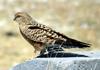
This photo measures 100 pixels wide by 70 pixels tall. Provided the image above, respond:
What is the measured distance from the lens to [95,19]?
22.9 metres

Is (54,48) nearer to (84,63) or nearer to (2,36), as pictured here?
(84,63)

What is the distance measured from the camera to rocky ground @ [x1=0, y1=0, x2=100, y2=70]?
1994cm

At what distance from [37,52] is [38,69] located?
103cm

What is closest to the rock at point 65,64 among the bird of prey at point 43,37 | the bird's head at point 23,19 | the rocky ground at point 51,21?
the bird of prey at point 43,37

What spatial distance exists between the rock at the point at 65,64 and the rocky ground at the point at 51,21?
10.8m

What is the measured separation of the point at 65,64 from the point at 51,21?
53.6 ft

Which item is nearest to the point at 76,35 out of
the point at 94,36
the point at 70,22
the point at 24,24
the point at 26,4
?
the point at 94,36

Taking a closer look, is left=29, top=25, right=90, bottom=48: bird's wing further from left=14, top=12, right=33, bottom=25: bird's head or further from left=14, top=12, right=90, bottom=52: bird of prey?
left=14, top=12, right=33, bottom=25: bird's head

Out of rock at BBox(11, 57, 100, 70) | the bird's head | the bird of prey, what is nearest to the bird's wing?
the bird of prey

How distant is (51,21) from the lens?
23.3m

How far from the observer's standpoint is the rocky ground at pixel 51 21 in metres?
19.9

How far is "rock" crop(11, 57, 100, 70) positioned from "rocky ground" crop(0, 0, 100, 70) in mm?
10762

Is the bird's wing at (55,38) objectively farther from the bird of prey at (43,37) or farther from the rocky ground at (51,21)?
the rocky ground at (51,21)

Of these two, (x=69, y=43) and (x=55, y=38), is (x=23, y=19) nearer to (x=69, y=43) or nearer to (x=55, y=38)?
(x=55, y=38)
